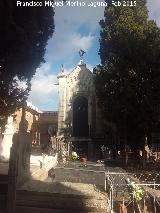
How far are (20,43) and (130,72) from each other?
14.4 metres

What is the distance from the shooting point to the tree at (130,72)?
1009 inches

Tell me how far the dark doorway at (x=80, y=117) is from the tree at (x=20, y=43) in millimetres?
18677

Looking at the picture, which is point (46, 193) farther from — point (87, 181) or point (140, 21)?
point (140, 21)

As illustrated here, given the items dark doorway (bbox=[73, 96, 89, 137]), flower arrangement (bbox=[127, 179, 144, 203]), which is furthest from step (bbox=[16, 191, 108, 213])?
dark doorway (bbox=[73, 96, 89, 137])

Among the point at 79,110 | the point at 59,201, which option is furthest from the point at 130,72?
the point at 59,201

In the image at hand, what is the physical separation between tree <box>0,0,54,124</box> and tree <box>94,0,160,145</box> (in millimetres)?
11721

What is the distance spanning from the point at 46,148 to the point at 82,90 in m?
8.14

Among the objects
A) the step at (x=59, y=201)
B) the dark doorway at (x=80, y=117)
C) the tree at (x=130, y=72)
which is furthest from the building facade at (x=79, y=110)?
the step at (x=59, y=201)

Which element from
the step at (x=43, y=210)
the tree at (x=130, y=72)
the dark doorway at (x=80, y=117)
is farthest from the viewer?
the dark doorway at (x=80, y=117)

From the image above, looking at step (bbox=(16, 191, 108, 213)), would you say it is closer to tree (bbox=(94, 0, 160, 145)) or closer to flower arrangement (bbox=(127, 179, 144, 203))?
flower arrangement (bbox=(127, 179, 144, 203))

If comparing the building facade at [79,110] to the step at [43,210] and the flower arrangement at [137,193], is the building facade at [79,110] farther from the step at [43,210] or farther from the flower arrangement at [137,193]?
the step at [43,210]

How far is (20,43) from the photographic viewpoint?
13703mm

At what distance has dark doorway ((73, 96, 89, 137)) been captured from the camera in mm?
34656

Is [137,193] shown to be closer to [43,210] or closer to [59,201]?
[59,201]
